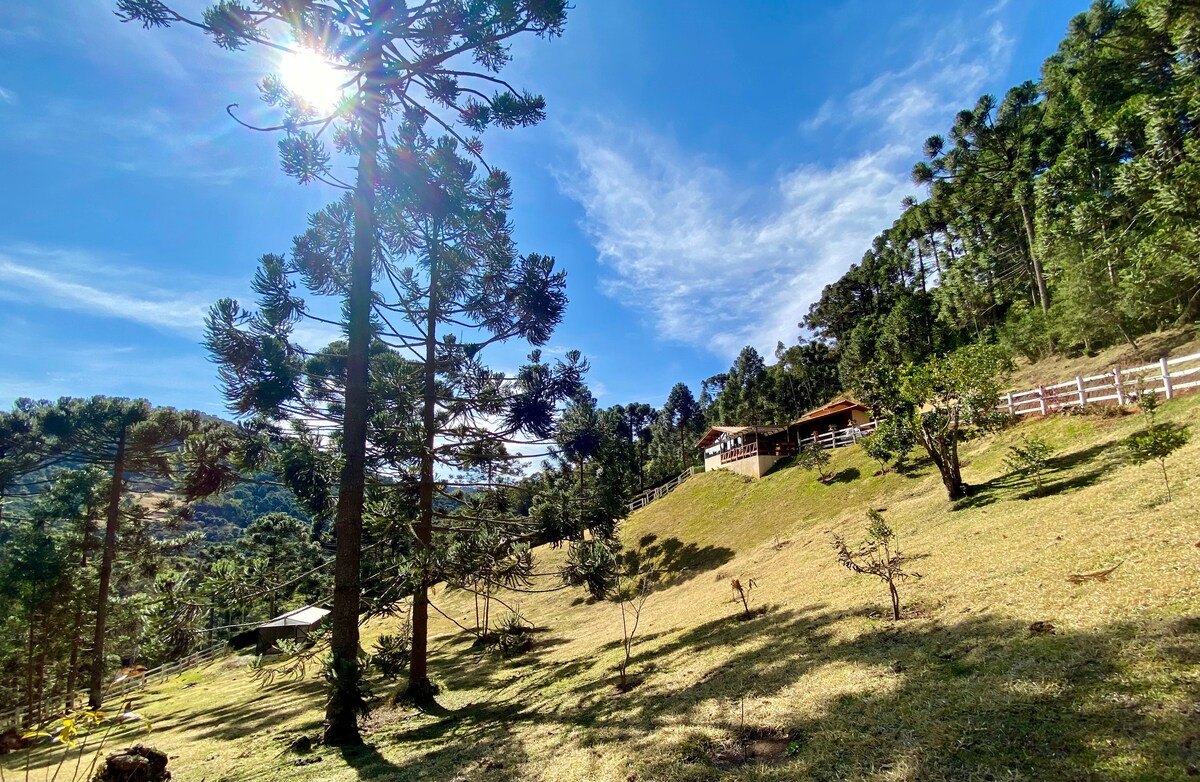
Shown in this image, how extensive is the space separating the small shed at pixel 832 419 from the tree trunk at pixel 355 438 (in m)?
29.9

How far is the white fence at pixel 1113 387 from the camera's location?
13.5 meters

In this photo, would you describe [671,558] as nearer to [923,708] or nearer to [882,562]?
[882,562]

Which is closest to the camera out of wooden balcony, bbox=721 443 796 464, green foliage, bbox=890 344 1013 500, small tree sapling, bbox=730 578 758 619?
small tree sapling, bbox=730 578 758 619

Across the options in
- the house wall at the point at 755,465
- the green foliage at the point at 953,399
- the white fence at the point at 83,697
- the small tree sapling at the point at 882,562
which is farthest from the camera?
the house wall at the point at 755,465

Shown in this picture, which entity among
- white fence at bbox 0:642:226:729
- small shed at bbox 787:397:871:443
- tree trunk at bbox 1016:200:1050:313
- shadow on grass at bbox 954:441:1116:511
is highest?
tree trunk at bbox 1016:200:1050:313

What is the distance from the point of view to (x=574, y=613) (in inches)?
803

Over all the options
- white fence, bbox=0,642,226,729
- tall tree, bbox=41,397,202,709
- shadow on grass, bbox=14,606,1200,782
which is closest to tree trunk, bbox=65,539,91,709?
white fence, bbox=0,642,226,729

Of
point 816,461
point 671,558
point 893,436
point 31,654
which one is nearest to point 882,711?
point 893,436

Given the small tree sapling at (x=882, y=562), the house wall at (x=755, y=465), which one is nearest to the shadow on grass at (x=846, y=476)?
the house wall at (x=755, y=465)

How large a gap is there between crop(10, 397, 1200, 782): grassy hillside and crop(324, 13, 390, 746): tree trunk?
925 mm

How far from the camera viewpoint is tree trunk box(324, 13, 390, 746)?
796cm

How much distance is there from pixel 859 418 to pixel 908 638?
3090 centimetres

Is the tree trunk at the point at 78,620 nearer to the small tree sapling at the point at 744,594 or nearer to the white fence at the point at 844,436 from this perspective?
the small tree sapling at the point at 744,594

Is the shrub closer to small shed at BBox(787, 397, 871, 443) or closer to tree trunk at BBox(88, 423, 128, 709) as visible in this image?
small shed at BBox(787, 397, 871, 443)
